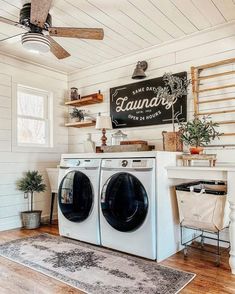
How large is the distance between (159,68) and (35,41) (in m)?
1.74

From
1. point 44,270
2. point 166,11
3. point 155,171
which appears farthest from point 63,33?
point 44,270

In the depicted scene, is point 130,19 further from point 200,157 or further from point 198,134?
point 200,157

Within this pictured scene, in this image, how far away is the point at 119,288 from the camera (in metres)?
1.99

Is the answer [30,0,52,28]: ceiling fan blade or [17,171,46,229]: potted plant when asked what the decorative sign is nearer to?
[17,171,46,229]: potted plant

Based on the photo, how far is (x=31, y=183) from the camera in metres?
3.82

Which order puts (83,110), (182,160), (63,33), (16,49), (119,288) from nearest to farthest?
(119,288) < (63,33) < (182,160) < (16,49) < (83,110)

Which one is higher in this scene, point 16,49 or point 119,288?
point 16,49

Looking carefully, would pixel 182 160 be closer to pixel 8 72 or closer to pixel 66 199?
pixel 66 199

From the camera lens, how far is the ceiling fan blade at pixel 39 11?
6.49ft

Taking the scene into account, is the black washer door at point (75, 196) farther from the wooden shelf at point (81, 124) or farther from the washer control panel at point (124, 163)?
the wooden shelf at point (81, 124)

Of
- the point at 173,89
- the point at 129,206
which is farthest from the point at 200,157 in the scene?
the point at 173,89

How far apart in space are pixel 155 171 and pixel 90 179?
0.85 meters

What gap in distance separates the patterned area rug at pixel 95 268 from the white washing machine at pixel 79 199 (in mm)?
163

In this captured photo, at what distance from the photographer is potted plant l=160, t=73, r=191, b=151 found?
3.03m
